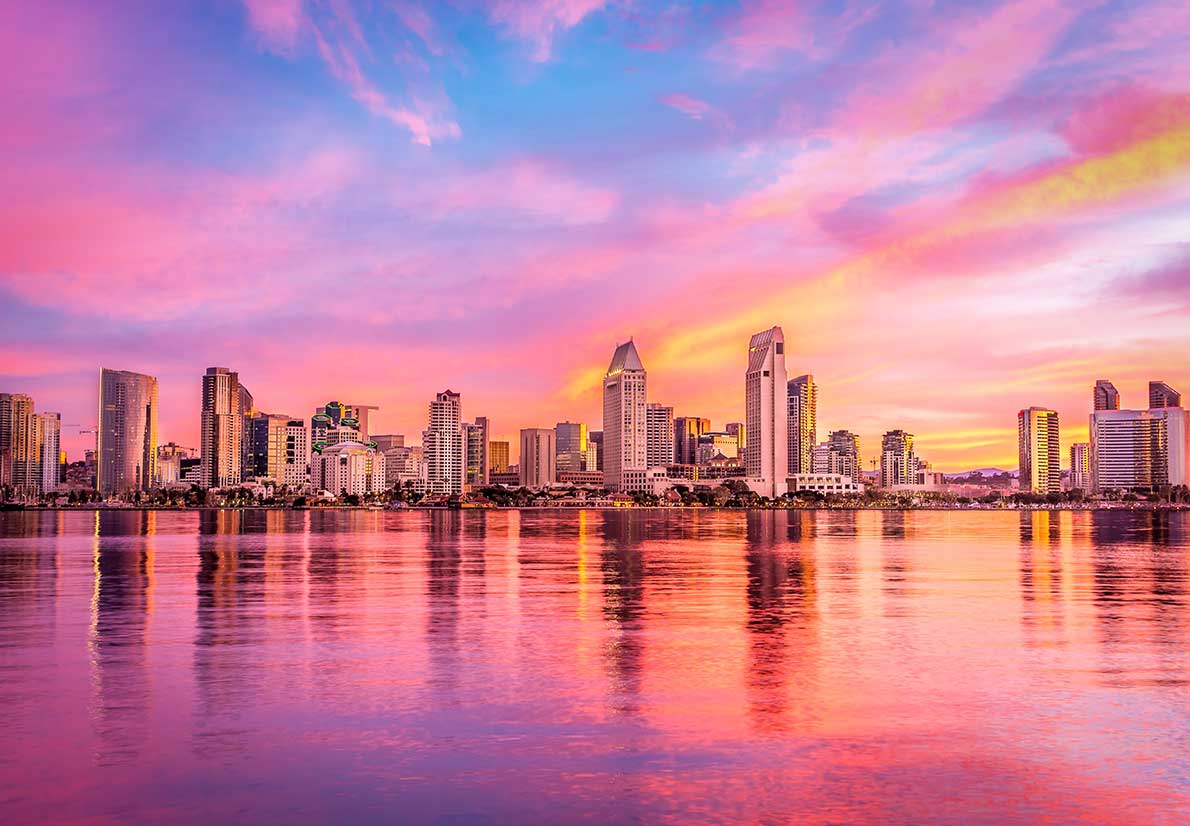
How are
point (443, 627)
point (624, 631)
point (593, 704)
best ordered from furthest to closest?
point (443, 627) → point (624, 631) → point (593, 704)

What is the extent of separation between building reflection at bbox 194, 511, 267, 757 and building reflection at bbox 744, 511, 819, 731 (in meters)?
11.7

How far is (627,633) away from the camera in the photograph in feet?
127

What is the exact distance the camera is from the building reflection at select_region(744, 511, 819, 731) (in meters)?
26.7

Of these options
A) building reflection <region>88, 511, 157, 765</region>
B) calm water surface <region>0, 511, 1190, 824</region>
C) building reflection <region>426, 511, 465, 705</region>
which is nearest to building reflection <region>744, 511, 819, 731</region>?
calm water surface <region>0, 511, 1190, 824</region>

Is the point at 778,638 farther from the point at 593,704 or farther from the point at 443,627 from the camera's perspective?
the point at 593,704

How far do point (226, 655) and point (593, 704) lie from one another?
44.2 feet

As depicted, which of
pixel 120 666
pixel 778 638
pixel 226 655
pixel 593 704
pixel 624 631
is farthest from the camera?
pixel 624 631

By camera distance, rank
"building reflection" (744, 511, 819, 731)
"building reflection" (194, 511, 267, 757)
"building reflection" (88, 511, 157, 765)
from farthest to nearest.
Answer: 1. "building reflection" (744, 511, 819, 731)
2. "building reflection" (194, 511, 267, 757)
3. "building reflection" (88, 511, 157, 765)

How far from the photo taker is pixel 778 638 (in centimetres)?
3744

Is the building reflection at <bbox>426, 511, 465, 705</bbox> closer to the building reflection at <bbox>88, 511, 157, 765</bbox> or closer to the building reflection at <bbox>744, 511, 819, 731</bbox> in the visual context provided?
the building reflection at <bbox>88, 511, 157, 765</bbox>

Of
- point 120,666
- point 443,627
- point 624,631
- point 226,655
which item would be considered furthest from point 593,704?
point 443,627

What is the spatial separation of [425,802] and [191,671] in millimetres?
15003

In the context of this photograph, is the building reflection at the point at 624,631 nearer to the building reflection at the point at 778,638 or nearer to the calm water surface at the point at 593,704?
Result: the calm water surface at the point at 593,704

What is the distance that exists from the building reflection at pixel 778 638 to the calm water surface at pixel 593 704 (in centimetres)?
17
